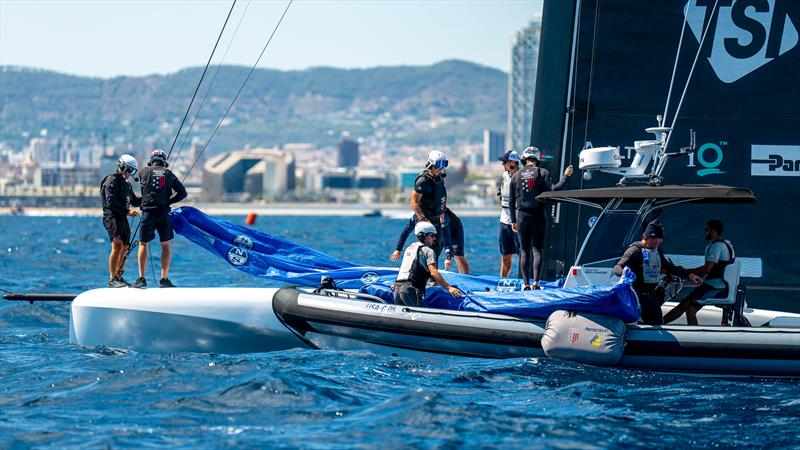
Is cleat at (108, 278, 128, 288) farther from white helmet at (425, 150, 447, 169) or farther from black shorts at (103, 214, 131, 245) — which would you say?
white helmet at (425, 150, 447, 169)

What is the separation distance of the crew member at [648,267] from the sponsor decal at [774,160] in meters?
1.66

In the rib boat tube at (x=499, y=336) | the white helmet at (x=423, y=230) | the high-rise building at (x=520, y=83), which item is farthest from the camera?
the high-rise building at (x=520, y=83)

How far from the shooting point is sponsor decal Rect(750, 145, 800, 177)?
10.6 m

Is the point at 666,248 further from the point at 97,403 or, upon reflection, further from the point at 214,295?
the point at 97,403

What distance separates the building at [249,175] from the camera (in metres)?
175

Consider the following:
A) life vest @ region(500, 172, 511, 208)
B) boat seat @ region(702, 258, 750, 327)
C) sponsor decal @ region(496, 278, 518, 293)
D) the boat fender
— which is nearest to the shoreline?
life vest @ region(500, 172, 511, 208)

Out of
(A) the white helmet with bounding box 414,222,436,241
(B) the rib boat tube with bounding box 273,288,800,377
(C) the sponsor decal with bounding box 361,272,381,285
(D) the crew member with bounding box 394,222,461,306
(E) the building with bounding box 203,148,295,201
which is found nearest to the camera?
(B) the rib boat tube with bounding box 273,288,800,377

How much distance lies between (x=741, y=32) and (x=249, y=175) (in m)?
171

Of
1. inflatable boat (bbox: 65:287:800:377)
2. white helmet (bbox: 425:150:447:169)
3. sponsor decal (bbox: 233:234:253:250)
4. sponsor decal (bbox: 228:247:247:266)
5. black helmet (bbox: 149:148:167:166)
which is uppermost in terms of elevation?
white helmet (bbox: 425:150:447:169)

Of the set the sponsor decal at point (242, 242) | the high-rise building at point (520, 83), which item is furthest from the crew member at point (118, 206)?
the high-rise building at point (520, 83)

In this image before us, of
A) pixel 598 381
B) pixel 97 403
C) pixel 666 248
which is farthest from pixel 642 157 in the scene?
pixel 97 403

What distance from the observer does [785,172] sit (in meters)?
10.6

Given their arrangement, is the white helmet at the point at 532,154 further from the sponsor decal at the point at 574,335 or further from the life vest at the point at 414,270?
the sponsor decal at the point at 574,335

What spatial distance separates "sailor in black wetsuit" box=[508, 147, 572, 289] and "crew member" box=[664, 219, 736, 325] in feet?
5.57
